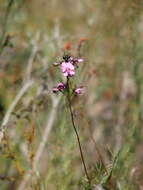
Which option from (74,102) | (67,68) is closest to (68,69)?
(67,68)

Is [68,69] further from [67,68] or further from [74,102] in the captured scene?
[74,102]

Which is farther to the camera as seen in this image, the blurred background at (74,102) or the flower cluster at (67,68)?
the blurred background at (74,102)

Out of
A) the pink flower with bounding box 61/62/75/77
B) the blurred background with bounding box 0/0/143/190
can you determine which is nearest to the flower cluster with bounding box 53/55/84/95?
the pink flower with bounding box 61/62/75/77

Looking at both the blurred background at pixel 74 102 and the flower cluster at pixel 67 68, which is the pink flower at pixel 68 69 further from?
the blurred background at pixel 74 102

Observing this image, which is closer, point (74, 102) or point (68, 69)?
point (68, 69)

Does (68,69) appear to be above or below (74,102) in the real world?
below

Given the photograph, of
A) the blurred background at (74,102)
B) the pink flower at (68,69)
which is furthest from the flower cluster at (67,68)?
the blurred background at (74,102)

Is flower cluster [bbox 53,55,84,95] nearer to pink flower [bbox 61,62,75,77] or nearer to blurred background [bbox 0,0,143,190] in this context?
pink flower [bbox 61,62,75,77]

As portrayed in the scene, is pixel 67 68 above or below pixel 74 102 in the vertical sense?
below

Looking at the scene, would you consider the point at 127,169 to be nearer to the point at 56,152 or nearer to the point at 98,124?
the point at 56,152
